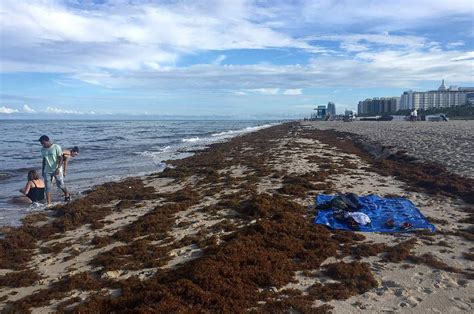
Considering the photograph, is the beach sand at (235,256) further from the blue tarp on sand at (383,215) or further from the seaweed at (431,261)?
the blue tarp on sand at (383,215)

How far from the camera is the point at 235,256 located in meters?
5.76

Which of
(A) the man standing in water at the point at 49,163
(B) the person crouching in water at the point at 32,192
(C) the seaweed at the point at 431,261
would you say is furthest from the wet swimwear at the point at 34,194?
(C) the seaweed at the point at 431,261

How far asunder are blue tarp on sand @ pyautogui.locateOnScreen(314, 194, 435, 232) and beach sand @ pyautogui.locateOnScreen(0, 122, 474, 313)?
0.26 meters

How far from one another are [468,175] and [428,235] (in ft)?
18.5

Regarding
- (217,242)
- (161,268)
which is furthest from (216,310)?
(217,242)

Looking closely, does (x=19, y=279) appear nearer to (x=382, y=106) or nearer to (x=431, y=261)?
(x=431, y=261)

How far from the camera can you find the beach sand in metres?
4.65

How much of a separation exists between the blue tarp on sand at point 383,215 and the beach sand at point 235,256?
262 mm

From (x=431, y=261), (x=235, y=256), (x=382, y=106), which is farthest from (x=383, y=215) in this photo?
(x=382, y=106)

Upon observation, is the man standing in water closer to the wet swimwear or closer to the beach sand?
the wet swimwear

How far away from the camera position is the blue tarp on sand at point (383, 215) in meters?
7.14

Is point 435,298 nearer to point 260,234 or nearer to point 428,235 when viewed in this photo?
point 428,235

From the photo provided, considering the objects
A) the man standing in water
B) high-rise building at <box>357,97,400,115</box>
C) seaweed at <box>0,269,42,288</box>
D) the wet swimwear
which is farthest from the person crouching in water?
high-rise building at <box>357,97,400,115</box>

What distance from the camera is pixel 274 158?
17.7 meters
